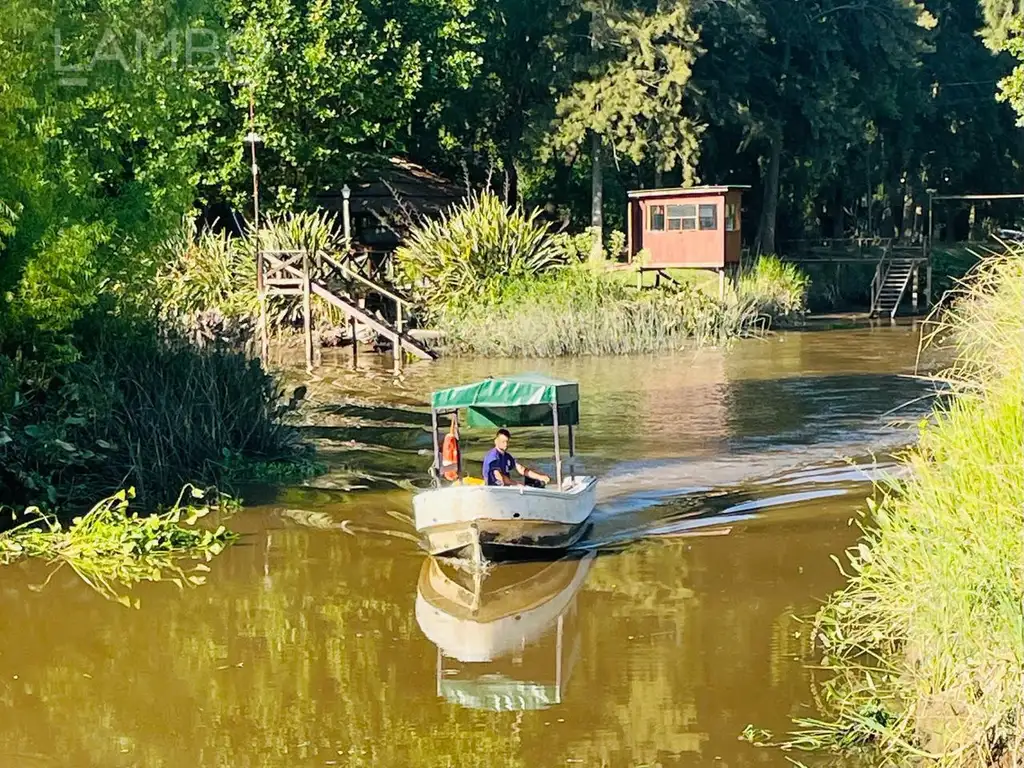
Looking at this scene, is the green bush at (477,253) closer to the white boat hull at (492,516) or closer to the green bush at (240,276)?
the green bush at (240,276)

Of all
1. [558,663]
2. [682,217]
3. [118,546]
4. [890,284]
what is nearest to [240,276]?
[682,217]

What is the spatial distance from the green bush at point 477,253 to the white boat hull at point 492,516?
22.7 meters

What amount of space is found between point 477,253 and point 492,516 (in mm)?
23670

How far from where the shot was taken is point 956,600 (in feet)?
26.5

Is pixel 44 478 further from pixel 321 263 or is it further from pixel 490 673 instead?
pixel 321 263

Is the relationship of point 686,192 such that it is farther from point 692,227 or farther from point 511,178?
point 511,178

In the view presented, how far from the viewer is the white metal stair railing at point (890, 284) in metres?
46.8

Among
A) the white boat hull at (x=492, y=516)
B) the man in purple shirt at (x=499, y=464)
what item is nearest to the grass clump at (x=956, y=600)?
the white boat hull at (x=492, y=516)

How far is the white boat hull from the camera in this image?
13.7 meters

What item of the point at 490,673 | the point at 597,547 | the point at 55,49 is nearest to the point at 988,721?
the point at 490,673

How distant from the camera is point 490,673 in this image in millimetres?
11328

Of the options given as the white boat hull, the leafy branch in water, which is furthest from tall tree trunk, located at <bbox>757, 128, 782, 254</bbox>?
the leafy branch in water

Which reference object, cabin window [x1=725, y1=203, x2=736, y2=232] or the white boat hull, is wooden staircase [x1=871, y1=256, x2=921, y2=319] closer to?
cabin window [x1=725, y1=203, x2=736, y2=232]

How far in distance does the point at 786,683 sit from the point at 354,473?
1018 cm
